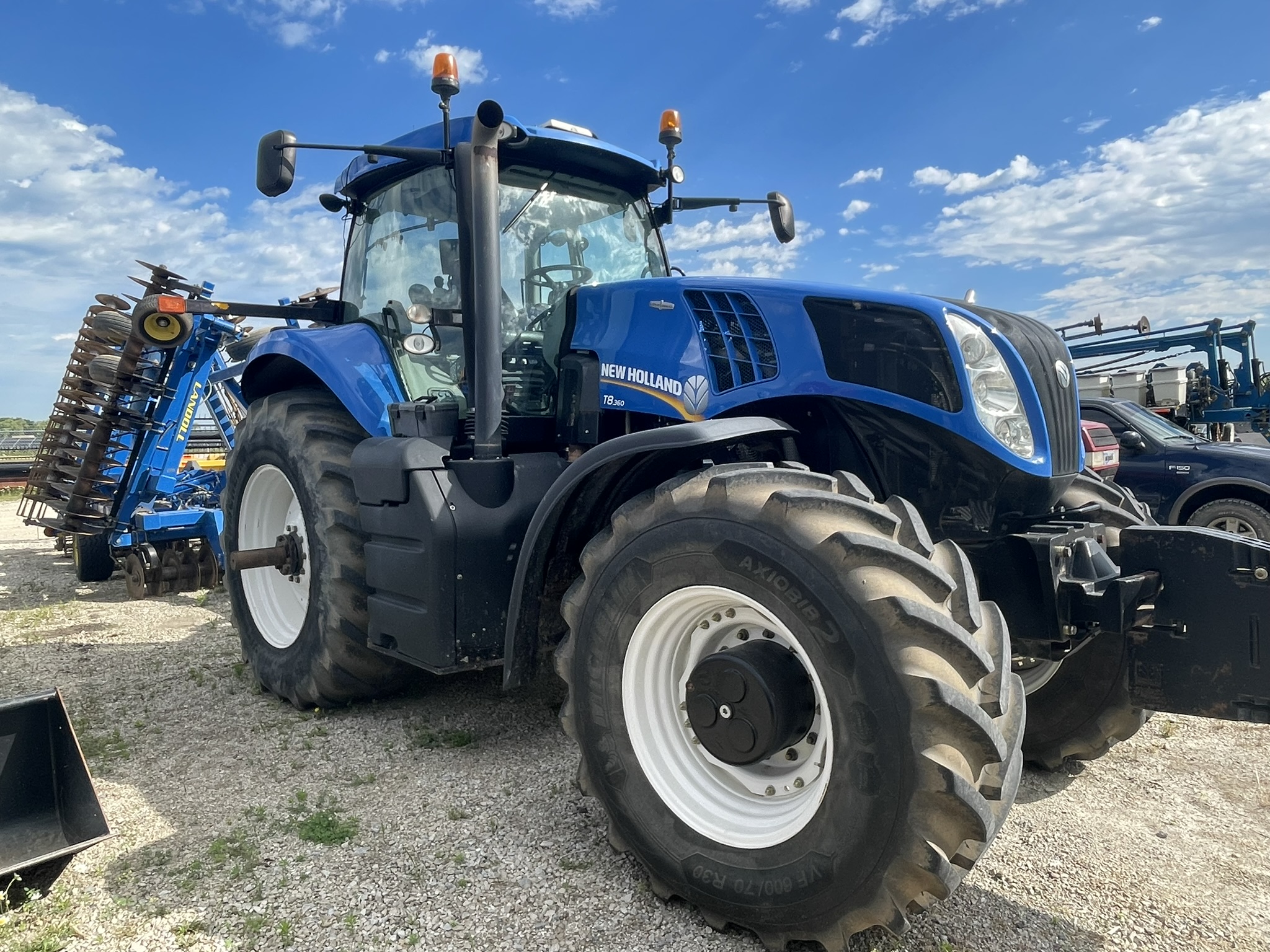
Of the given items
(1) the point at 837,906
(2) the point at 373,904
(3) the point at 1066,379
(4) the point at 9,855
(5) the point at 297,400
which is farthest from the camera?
(5) the point at 297,400

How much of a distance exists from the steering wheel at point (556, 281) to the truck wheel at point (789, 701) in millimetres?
A: 1634

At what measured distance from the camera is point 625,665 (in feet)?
8.90

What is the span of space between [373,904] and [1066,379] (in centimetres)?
287

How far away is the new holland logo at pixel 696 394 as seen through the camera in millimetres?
3314

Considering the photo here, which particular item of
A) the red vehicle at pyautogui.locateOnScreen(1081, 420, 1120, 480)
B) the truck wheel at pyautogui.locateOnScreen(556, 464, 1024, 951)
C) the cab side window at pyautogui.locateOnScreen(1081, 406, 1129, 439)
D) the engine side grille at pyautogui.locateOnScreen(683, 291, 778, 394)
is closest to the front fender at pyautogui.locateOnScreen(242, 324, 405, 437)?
the engine side grille at pyautogui.locateOnScreen(683, 291, 778, 394)

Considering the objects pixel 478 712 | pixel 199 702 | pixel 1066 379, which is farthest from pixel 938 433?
pixel 199 702

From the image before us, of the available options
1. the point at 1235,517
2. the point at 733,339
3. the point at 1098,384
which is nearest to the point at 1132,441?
the point at 1235,517

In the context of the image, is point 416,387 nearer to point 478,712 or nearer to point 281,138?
point 281,138

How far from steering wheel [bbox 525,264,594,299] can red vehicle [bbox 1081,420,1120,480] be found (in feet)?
11.9

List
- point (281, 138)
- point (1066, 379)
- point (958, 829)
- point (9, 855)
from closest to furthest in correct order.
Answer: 1. point (958, 829)
2. point (9, 855)
3. point (1066, 379)
4. point (281, 138)

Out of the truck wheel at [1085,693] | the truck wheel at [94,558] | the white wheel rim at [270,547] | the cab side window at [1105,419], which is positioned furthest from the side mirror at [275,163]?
the cab side window at [1105,419]

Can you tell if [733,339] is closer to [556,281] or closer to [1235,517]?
[556,281]

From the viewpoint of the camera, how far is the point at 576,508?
311 cm

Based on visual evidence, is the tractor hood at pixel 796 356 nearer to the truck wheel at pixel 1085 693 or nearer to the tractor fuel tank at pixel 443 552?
the truck wheel at pixel 1085 693
